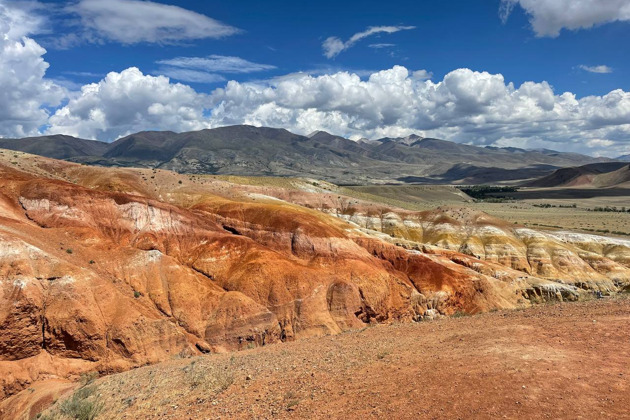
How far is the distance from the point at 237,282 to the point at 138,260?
10.7m

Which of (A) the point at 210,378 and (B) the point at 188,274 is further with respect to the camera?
(B) the point at 188,274

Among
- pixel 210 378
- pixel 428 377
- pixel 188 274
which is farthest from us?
pixel 188 274

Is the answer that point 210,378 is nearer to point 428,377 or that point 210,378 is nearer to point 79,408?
point 79,408

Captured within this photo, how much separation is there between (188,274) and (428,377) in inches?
1312

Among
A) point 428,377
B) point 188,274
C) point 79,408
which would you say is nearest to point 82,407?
point 79,408

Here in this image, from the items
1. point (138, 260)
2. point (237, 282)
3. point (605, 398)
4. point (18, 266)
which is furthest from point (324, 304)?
point (605, 398)

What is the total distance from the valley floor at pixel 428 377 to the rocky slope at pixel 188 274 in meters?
11.4

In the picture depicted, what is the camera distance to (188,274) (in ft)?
140

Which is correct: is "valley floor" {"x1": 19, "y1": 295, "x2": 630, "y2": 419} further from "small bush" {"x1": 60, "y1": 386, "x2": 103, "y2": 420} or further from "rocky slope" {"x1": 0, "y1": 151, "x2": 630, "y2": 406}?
"rocky slope" {"x1": 0, "y1": 151, "x2": 630, "y2": 406}

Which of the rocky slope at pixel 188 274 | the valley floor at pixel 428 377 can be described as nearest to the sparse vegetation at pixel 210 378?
the valley floor at pixel 428 377

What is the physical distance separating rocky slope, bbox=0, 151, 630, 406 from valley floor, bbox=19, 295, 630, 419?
11372mm

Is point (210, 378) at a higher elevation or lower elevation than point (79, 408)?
higher

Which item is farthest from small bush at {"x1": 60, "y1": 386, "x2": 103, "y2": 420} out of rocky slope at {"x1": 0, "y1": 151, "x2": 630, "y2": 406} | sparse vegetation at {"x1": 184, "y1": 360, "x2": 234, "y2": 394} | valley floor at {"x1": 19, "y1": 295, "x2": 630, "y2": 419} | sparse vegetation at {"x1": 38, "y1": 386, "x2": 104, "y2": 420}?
rocky slope at {"x1": 0, "y1": 151, "x2": 630, "y2": 406}

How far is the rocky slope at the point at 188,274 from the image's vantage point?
30.9 metres
